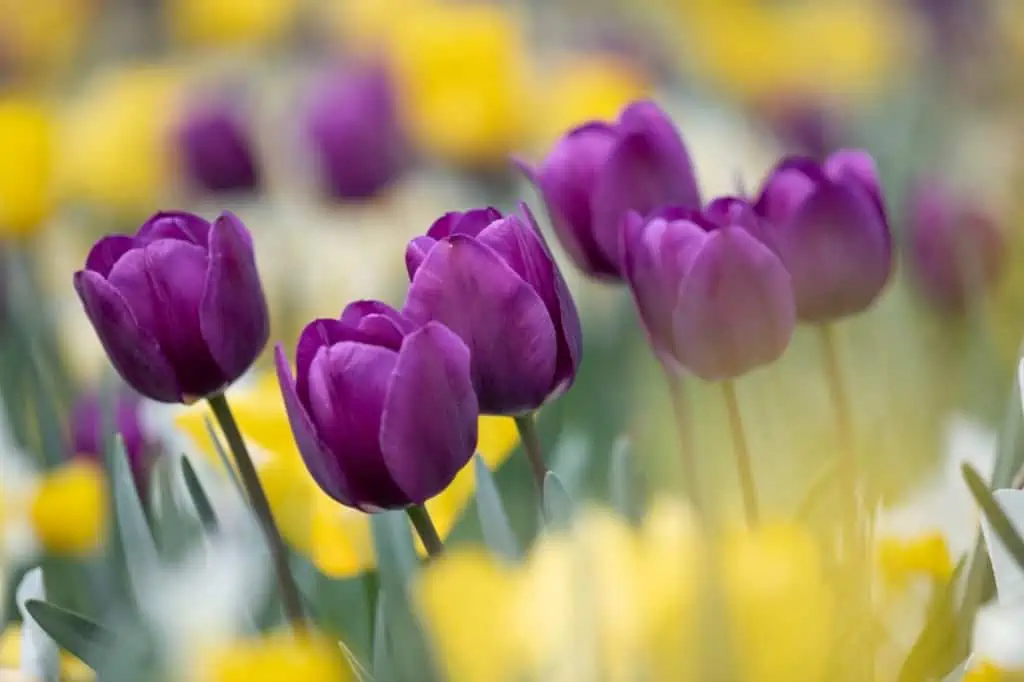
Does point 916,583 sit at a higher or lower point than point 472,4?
lower

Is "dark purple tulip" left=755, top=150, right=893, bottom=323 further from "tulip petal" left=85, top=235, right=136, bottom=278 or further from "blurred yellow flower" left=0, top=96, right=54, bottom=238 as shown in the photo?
"blurred yellow flower" left=0, top=96, right=54, bottom=238

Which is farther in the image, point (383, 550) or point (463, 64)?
point (463, 64)

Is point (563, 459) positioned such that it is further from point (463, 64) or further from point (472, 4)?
point (472, 4)

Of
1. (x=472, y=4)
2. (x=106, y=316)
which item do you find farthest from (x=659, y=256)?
(x=472, y=4)

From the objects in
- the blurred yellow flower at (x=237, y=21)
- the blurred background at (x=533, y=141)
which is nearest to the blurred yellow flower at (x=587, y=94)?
the blurred background at (x=533, y=141)

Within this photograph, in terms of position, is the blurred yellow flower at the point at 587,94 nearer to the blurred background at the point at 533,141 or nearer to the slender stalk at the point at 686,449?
the blurred background at the point at 533,141

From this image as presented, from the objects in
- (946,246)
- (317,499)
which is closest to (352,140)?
(946,246)

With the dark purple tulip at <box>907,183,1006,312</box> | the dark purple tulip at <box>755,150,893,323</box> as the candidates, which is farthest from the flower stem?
the dark purple tulip at <box>907,183,1006,312</box>
